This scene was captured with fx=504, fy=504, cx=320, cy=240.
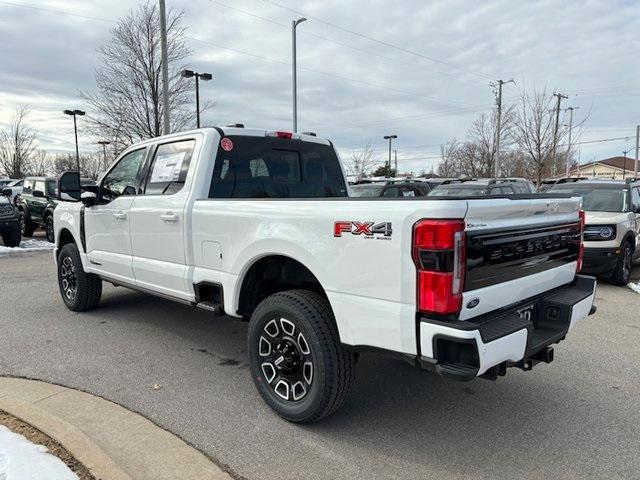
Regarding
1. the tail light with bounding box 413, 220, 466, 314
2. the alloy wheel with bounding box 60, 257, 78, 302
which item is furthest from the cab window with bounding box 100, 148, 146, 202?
the tail light with bounding box 413, 220, 466, 314

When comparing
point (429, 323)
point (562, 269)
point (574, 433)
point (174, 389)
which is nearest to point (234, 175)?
point (174, 389)

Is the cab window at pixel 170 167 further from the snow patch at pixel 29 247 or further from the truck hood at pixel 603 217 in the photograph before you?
the snow patch at pixel 29 247

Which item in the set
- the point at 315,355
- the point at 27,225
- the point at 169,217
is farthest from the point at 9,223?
the point at 315,355

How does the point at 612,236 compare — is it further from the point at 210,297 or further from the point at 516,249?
the point at 210,297

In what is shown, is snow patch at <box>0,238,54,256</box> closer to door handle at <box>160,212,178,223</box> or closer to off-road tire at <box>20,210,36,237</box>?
off-road tire at <box>20,210,36,237</box>

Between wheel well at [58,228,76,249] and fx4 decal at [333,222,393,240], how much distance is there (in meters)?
4.71

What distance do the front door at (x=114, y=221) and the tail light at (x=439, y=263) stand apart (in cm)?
333

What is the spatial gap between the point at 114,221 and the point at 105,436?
2.56 m

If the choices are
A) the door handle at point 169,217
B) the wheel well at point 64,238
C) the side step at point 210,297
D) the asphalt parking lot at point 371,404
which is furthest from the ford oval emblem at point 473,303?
the wheel well at point 64,238

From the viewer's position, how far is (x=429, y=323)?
2.63 m

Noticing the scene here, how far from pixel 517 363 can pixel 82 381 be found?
11.0 ft

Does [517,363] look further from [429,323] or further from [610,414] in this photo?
[610,414]

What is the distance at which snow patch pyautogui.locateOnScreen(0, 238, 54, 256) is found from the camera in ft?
40.3

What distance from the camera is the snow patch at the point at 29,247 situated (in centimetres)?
1228
